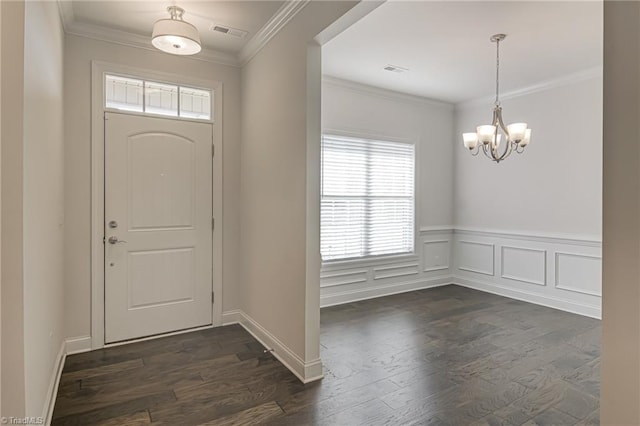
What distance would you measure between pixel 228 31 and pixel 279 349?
112 inches

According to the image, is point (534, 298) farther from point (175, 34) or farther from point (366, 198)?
point (175, 34)

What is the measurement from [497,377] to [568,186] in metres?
2.91

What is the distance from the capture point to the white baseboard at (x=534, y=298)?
4290 millimetres

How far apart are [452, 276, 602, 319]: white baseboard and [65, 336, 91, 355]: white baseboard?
16.4 ft

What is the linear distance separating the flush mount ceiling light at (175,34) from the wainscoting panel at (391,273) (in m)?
2.90

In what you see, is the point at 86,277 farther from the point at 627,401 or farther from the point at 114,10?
the point at 627,401

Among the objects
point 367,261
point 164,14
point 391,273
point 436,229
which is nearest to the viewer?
point 164,14

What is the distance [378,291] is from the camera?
5.11 meters

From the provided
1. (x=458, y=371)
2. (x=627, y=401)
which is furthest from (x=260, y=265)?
(x=627, y=401)

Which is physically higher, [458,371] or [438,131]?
[438,131]

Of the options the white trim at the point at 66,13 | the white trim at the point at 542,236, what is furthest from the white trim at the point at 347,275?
the white trim at the point at 66,13

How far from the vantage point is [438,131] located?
566cm

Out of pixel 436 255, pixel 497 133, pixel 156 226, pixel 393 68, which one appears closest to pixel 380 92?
pixel 393 68

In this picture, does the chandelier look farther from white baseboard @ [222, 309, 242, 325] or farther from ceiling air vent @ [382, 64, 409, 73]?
white baseboard @ [222, 309, 242, 325]
